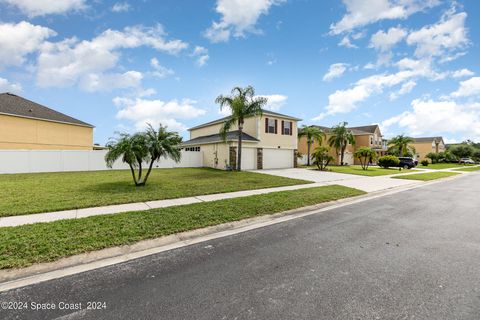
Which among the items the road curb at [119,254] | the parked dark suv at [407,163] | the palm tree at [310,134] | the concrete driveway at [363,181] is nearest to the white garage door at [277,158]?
the concrete driveway at [363,181]

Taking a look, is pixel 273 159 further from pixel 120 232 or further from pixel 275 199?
pixel 120 232

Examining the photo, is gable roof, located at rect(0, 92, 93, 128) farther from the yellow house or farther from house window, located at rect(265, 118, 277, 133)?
house window, located at rect(265, 118, 277, 133)

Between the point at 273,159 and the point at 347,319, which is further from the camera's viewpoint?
the point at 273,159

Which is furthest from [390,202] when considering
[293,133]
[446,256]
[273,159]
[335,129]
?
[335,129]

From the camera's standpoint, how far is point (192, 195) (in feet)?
30.6

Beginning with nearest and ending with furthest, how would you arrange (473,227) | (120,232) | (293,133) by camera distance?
(120,232)
(473,227)
(293,133)

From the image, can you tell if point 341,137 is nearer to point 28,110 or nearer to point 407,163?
point 407,163

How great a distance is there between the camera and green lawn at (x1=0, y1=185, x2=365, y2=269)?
4.02 meters

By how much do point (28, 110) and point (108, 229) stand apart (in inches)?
1031

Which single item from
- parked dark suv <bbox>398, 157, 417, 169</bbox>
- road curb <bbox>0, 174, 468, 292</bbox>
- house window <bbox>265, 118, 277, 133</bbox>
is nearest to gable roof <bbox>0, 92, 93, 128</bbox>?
house window <bbox>265, 118, 277, 133</bbox>

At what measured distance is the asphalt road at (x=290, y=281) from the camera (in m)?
2.70


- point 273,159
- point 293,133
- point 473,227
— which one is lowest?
point 473,227

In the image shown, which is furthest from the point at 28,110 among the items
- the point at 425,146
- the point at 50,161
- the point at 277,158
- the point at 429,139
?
the point at 429,139

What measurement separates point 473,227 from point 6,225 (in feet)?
38.0
